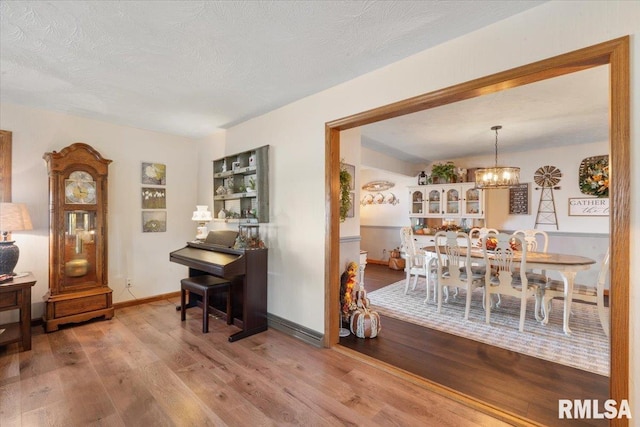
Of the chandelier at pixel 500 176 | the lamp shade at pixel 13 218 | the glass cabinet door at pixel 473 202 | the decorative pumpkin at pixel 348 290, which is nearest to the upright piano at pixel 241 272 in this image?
the decorative pumpkin at pixel 348 290

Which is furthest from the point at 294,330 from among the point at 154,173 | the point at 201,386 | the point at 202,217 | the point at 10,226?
the point at 154,173

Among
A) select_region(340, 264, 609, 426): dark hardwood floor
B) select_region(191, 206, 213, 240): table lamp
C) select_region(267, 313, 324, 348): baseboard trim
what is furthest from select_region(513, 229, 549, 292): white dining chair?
select_region(191, 206, 213, 240): table lamp

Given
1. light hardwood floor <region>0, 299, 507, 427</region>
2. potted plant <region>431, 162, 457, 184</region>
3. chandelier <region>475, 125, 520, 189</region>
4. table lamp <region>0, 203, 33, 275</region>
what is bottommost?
light hardwood floor <region>0, 299, 507, 427</region>

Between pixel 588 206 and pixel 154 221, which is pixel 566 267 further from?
pixel 154 221

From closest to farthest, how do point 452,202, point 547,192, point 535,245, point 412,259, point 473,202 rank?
point 535,245 → point 412,259 → point 547,192 → point 473,202 → point 452,202

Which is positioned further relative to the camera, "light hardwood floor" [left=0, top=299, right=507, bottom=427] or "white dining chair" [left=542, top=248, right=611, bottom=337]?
"white dining chair" [left=542, top=248, right=611, bottom=337]

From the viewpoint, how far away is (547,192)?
525cm

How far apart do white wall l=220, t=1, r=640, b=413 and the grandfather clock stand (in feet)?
5.65

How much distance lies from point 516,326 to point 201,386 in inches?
129

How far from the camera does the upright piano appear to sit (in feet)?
9.73

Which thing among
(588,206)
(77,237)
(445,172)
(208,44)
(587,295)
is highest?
(208,44)

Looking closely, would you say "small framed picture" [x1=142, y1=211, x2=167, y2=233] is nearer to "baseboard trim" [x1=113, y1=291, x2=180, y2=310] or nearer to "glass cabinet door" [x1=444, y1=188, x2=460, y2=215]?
"baseboard trim" [x1=113, y1=291, x2=180, y2=310]

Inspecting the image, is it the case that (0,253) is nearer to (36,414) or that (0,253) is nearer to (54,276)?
(54,276)

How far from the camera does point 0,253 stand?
278 cm
